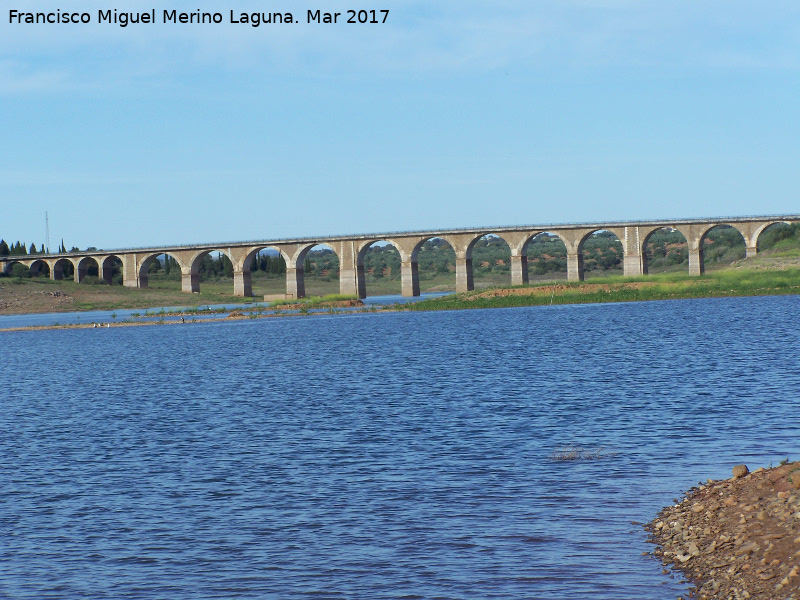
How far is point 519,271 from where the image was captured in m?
115

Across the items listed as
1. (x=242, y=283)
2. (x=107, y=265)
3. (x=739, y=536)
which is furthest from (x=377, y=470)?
(x=107, y=265)

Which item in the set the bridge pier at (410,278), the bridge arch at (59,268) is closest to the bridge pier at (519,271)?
the bridge pier at (410,278)

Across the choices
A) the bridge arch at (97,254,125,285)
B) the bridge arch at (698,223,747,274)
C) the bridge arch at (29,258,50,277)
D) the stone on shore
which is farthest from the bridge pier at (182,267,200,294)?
the stone on shore

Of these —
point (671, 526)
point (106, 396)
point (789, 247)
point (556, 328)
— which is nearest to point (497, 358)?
point (106, 396)

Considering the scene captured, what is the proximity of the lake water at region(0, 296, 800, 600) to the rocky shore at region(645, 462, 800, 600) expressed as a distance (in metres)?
0.37

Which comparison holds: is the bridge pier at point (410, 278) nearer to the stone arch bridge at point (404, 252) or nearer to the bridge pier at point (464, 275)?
the stone arch bridge at point (404, 252)

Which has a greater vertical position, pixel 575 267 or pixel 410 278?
pixel 575 267

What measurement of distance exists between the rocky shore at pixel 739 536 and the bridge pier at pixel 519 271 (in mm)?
101293

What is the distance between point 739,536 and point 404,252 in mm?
112263

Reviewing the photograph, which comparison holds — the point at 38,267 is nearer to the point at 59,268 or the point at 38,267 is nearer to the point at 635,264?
the point at 59,268

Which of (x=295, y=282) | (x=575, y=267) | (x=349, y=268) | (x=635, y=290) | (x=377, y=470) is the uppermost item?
(x=349, y=268)

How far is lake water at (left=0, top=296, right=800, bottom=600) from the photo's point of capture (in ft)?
38.1

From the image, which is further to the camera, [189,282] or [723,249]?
[723,249]

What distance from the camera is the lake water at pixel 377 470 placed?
38.1 ft
